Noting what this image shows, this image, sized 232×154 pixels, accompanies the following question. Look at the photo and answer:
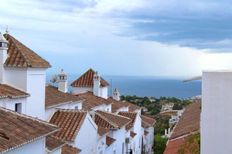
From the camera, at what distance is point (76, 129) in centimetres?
2391

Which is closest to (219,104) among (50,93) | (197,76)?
(197,76)

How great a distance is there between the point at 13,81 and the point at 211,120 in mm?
15648

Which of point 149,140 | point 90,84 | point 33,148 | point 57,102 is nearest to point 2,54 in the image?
point 57,102

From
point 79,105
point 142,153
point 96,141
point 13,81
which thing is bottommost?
point 142,153

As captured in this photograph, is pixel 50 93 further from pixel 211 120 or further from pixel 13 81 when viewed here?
pixel 211 120

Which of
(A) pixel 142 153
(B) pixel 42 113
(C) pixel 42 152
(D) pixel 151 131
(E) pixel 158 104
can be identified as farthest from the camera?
(E) pixel 158 104

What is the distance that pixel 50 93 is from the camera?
28766 mm

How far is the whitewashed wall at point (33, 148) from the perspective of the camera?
13742 mm

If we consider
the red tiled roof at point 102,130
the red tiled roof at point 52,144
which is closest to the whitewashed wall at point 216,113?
the red tiled roof at point 52,144

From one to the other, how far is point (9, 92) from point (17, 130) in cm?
596

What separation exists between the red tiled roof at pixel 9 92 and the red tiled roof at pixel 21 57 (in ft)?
4.38

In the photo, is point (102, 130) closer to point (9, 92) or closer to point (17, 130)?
point (9, 92)

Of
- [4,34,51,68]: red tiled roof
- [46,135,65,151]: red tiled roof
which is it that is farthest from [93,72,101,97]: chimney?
[46,135,65,151]: red tiled roof

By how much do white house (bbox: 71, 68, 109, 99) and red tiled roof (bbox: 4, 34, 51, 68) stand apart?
A: 1971 cm
